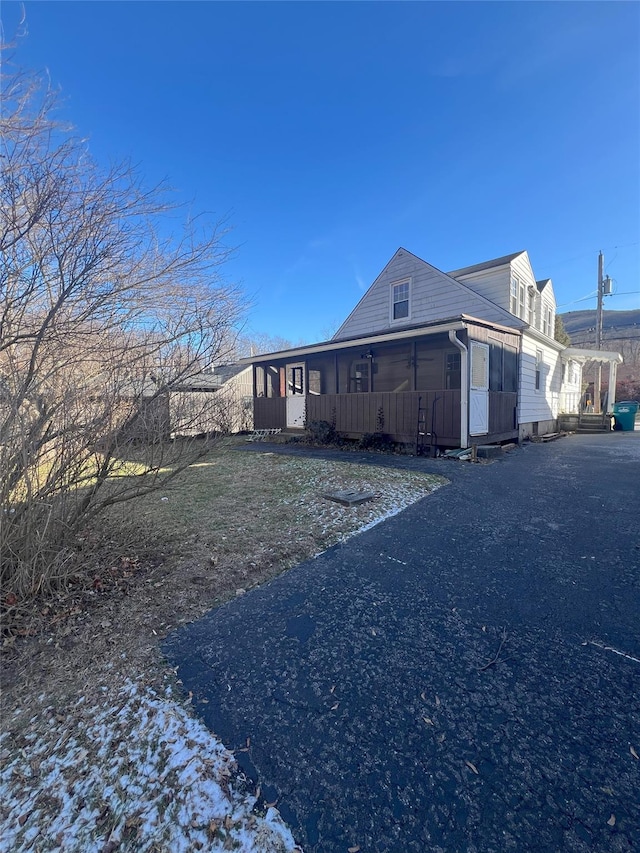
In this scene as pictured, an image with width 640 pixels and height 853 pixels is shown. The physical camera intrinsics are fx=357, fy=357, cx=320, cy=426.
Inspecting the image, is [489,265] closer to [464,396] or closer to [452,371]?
[452,371]

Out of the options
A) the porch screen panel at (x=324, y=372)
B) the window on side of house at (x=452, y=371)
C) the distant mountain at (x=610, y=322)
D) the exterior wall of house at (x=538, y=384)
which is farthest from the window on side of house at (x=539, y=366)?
the distant mountain at (x=610, y=322)

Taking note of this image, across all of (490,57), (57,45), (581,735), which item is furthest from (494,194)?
(581,735)

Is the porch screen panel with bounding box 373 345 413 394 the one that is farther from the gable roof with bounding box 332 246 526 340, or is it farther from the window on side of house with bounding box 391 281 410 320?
the window on side of house with bounding box 391 281 410 320

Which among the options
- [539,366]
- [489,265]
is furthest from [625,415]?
[489,265]

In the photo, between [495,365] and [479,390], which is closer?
[479,390]

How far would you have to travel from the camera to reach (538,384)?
13453mm

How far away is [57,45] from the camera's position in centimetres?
407

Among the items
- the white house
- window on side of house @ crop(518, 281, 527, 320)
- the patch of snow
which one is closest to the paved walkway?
the patch of snow

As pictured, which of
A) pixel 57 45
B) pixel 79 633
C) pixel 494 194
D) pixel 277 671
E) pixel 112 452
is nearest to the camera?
pixel 277 671

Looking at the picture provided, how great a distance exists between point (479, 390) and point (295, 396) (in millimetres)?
6433

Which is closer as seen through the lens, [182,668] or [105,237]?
[182,668]

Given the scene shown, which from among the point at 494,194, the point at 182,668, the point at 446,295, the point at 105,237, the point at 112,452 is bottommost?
the point at 182,668

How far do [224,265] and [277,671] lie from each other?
498 cm

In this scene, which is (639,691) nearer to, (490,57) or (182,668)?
(182,668)
